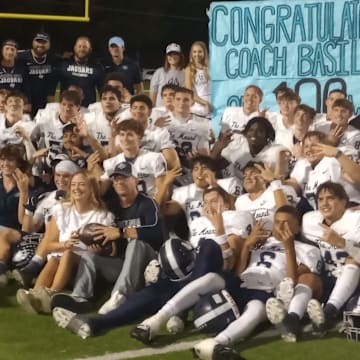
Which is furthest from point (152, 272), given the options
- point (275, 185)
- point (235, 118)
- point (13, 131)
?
A: point (13, 131)

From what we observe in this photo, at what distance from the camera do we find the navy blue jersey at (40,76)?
18.1ft

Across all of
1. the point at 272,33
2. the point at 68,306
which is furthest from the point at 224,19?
the point at 68,306

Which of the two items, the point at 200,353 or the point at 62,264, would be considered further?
the point at 62,264

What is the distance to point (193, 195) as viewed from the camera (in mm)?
4855

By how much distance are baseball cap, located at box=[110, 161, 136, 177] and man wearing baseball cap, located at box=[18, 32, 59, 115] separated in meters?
0.84

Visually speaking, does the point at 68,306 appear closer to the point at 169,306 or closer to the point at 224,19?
the point at 169,306

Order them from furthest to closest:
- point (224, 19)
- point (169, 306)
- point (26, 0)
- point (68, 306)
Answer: point (26, 0), point (224, 19), point (68, 306), point (169, 306)

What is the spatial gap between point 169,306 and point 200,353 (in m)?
0.49

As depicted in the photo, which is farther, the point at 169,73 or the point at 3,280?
the point at 169,73

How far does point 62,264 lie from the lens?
182 inches

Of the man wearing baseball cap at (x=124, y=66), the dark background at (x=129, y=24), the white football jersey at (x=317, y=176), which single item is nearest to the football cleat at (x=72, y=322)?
the white football jersey at (x=317, y=176)

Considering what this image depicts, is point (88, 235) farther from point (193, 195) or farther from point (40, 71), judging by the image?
point (40, 71)

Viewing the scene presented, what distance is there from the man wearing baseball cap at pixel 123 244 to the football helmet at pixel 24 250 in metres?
0.56

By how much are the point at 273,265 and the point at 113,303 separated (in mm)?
924
